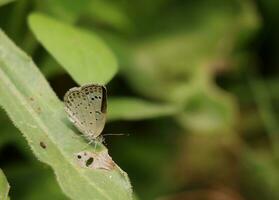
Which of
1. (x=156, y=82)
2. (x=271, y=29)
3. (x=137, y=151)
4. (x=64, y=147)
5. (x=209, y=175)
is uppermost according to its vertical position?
(x=64, y=147)

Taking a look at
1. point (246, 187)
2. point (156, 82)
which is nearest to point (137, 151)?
point (156, 82)

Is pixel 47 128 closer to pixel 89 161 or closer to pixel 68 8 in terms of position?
pixel 89 161

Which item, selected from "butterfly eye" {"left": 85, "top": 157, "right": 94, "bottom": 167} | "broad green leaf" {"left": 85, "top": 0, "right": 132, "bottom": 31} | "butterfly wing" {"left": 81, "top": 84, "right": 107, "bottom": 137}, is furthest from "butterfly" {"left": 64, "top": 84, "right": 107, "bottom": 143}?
"broad green leaf" {"left": 85, "top": 0, "right": 132, "bottom": 31}

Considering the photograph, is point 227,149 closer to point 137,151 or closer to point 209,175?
point 209,175

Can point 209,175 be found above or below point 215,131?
below

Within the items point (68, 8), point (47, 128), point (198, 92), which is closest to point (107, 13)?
point (68, 8)
